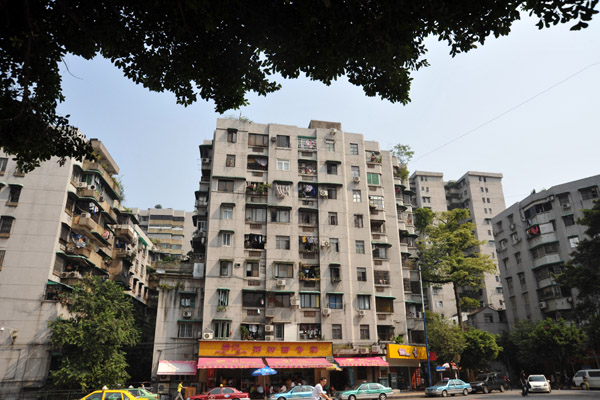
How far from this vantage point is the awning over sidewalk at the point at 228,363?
31188 millimetres

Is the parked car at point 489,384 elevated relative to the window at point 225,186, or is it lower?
lower

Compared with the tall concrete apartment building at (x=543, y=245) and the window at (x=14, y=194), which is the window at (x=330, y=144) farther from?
the tall concrete apartment building at (x=543, y=245)

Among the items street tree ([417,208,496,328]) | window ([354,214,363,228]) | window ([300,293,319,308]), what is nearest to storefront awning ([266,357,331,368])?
window ([300,293,319,308])

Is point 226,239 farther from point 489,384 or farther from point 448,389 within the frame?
point 489,384

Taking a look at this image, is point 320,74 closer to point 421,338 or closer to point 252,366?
point 252,366

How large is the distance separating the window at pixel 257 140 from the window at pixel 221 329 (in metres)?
16.1

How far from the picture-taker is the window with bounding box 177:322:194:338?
33688mm

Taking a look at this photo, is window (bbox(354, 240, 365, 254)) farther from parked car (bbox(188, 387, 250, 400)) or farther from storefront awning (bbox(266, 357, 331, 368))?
parked car (bbox(188, 387, 250, 400))

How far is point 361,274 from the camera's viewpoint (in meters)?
38.1

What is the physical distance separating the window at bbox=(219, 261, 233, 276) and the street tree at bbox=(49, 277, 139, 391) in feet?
25.4

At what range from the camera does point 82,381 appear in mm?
27562

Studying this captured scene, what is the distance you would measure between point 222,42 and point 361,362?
30.2 m

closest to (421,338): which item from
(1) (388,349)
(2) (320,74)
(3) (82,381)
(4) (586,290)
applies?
(1) (388,349)

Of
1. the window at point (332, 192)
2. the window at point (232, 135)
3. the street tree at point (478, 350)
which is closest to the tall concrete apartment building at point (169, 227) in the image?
the window at point (232, 135)
